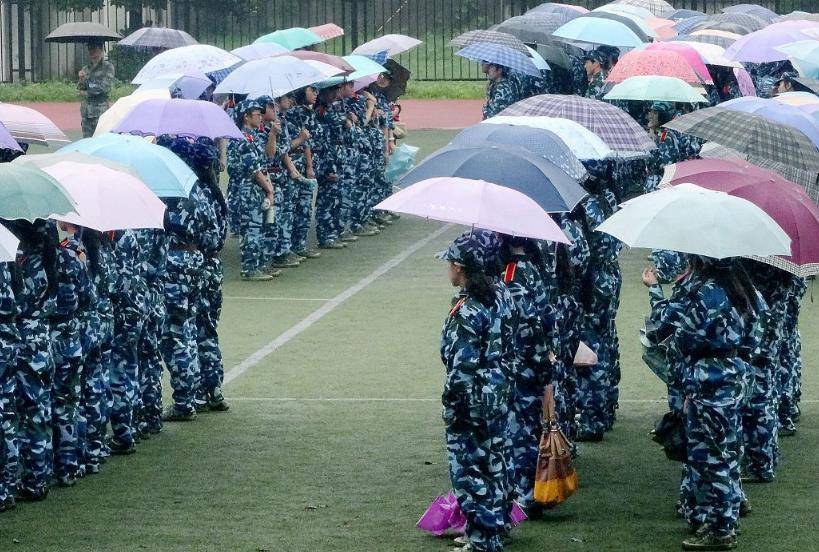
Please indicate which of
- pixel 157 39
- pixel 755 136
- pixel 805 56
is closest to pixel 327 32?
pixel 157 39

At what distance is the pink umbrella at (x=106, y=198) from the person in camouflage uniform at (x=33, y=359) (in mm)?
275

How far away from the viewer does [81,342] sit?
9.03 m

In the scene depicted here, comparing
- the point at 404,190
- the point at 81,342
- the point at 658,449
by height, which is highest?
the point at 404,190

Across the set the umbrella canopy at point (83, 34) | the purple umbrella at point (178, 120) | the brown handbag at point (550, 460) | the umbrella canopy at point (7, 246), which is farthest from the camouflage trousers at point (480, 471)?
the umbrella canopy at point (83, 34)

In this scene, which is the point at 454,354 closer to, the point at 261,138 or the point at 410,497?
the point at 410,497

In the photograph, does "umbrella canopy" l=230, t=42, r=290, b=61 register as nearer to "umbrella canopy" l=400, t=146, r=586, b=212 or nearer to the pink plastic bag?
"umbrella canopy" l=400, t=146, r=586, b=212

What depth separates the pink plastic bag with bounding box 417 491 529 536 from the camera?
8.30 m

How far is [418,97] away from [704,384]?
80.4ft

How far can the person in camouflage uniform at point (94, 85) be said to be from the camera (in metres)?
23.5

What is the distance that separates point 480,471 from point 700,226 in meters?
1.55

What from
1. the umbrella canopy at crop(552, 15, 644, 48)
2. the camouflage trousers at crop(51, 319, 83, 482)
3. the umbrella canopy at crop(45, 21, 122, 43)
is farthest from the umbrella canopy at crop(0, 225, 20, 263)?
the umbrella canopy at crop(45, 21, 122, 43)

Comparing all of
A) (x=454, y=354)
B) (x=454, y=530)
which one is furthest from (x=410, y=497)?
(x=454, y=354)

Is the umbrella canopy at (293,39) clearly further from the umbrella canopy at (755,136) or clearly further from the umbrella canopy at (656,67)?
the umbrella canopy at (755,136)

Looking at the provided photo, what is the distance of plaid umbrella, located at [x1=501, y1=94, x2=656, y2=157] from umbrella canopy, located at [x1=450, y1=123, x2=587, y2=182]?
84 centimetres
